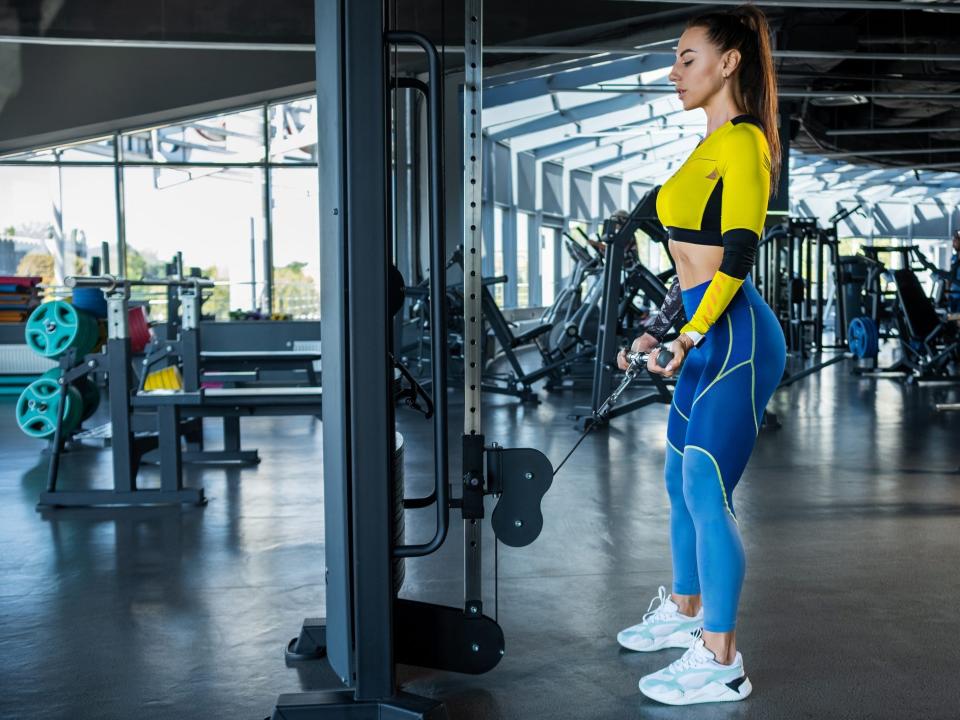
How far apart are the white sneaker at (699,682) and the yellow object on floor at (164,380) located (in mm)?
3856

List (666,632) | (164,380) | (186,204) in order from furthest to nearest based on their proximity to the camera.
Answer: (186,204) < (164,380) < (666,632)

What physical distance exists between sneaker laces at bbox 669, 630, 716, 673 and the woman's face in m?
1.14

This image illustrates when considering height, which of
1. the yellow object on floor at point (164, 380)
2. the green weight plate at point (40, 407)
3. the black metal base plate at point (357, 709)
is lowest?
the black metal base plate at point (357, 709)

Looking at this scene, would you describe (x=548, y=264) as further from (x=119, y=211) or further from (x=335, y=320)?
(x=335, y=320)

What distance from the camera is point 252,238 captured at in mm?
10539

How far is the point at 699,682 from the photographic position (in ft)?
6.68

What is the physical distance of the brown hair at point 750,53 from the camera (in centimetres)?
197

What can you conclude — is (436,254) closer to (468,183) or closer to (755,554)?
(468,183)

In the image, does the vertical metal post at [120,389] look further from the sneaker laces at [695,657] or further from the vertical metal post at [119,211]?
the vertical metal post at [119,211]

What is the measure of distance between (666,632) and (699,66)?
1.33 m

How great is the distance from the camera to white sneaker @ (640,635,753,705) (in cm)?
203

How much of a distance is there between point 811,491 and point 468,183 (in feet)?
9.59

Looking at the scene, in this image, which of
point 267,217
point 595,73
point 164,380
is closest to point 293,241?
point 267,217

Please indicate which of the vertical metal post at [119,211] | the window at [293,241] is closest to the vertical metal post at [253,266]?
the window at [293,241]
